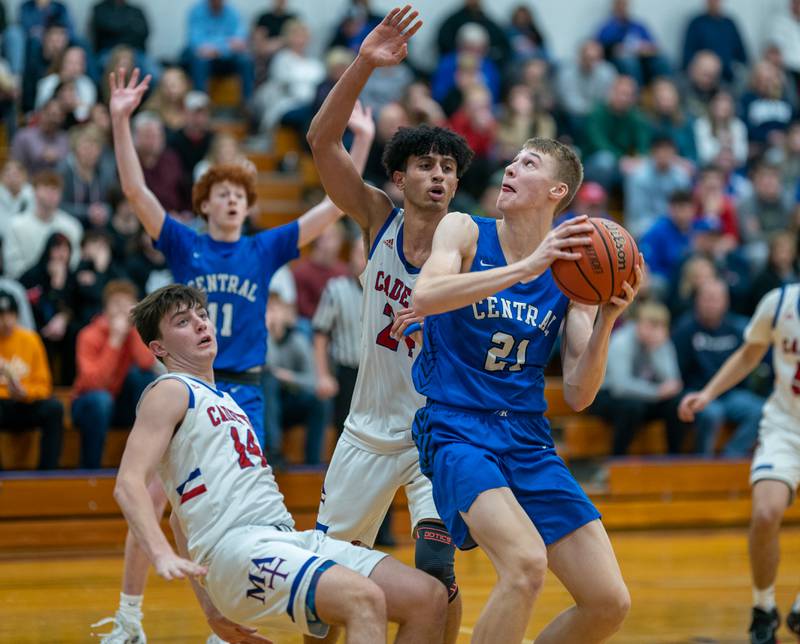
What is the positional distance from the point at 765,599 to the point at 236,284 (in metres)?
3.17

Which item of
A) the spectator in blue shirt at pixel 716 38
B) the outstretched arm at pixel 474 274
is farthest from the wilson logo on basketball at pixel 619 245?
the spectator in blue shirt at pixel 716 38

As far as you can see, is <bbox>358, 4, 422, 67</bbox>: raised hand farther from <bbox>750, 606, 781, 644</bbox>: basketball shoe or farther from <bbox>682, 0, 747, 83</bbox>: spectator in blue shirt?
<bbox>682, 0, 747, 83</bbox>: spectator in blue shirt

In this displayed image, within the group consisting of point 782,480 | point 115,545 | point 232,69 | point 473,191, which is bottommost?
point 115,545

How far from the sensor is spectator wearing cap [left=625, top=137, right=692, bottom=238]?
14.1 metres

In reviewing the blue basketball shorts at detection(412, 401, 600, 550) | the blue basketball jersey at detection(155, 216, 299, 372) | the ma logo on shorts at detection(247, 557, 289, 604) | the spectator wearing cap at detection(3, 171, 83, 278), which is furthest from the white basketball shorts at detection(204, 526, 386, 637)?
the spectator wearing cap at detection(3, 171, 83, 278)

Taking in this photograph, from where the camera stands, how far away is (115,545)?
9.68 metres

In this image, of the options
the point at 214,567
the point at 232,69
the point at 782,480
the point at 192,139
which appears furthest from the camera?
the point at 232,69

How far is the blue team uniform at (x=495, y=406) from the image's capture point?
4.54 meters

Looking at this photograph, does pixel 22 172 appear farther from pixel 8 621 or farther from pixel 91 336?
pixel 8 621

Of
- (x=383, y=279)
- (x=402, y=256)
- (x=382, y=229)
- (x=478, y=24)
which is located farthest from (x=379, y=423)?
(x=478, y=24)

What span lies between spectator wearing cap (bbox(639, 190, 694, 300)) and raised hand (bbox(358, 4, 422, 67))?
8.33 meters

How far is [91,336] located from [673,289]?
600 cm

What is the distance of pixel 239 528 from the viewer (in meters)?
4.32

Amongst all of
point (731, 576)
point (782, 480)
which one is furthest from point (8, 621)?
point (731, 576)
